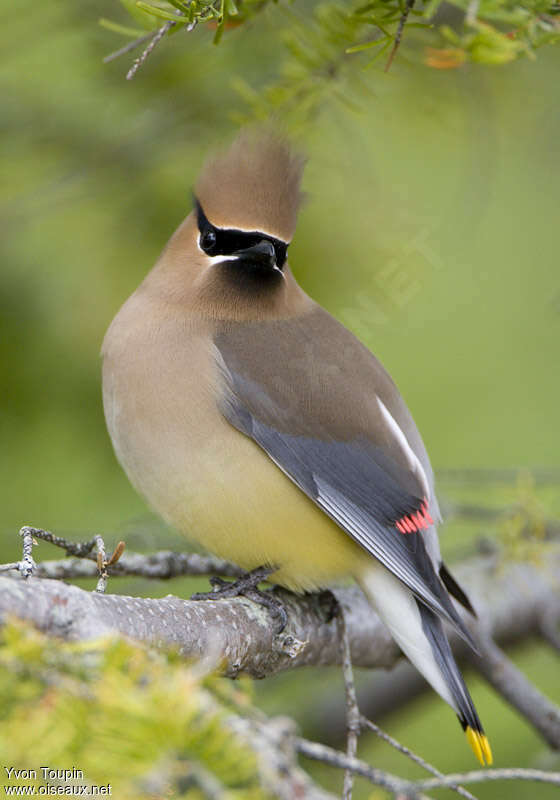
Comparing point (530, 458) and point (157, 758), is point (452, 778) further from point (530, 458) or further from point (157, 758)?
point (530, 458)

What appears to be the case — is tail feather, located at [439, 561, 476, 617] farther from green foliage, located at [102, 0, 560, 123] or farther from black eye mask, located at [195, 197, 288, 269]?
green foliage, located at [102, 0, 560, 123]

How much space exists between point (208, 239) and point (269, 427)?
0.58m

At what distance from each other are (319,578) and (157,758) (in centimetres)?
179

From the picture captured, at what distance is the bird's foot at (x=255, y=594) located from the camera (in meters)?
2.55

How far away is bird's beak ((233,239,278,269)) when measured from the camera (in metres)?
2.83

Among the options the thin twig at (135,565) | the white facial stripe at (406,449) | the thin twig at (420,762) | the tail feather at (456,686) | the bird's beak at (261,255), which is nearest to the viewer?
the thin twig at (420,762)

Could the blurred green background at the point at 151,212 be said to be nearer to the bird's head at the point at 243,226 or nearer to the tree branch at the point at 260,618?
the bird's head at the point at 243,226

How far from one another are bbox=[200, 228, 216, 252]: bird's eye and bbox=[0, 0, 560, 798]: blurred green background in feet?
1.16

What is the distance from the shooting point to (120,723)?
1.08 metres

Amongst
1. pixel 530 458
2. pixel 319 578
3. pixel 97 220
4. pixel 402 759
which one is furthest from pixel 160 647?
pixel 530 458

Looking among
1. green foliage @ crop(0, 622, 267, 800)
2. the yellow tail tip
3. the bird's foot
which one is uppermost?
green foliage @ crop(0, 622, 267, 800)

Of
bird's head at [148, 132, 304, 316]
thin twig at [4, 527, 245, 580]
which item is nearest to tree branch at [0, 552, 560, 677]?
thin twig at [4, 527, 245, 580]

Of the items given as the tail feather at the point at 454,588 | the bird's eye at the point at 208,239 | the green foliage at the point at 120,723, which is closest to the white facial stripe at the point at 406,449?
the tail feather at the point at 454,588

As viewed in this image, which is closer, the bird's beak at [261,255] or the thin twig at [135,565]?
the thin twig at [135,565]
